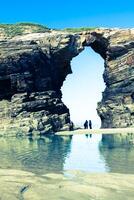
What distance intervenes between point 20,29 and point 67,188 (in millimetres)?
81725

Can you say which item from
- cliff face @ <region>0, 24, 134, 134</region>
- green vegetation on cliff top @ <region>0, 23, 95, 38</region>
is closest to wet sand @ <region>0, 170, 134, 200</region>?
cliff face @ <region>0, 24, 134, 134</region>

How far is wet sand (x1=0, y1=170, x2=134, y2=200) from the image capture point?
55.6 feet

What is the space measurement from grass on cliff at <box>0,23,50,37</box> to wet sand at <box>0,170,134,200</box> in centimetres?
7467

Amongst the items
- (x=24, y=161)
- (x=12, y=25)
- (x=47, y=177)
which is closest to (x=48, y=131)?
(x=12, y=25)

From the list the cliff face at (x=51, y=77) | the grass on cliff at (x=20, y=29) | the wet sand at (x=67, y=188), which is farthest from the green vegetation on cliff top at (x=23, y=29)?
the wet sand at (x=67, y=188)

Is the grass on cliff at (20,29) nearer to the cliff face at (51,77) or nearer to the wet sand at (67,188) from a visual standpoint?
the cliff face at (51,77)

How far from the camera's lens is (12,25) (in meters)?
100

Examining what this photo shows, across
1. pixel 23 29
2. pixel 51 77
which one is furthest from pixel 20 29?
pixel 51 77

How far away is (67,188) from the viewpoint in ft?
61.5

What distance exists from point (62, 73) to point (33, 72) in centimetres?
1197

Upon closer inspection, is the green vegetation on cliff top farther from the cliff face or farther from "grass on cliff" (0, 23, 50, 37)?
the cliff face

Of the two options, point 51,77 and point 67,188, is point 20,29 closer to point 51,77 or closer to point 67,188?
point 51,77

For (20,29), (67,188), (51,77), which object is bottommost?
(67,188)

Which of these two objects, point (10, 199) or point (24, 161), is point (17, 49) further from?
point (10, 199)
